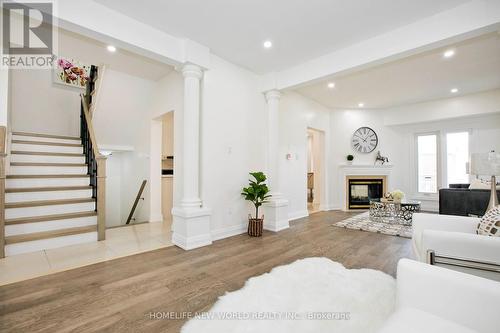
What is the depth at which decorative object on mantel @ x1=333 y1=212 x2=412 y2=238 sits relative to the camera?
13.6ft

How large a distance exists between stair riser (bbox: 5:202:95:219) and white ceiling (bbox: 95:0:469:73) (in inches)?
119

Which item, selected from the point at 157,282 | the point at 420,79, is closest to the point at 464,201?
the point at 420,79

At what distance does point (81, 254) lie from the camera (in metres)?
3.04

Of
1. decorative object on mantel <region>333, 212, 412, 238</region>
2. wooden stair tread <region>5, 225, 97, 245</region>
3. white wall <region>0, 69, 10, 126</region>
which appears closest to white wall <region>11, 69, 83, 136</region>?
white wall <region>0, 69, 10, 126</region>

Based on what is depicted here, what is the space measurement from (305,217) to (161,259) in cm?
371

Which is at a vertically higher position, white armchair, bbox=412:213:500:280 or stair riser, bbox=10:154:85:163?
stair riser, bbox=10:154:85:163

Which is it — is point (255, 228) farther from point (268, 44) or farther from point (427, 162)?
point (427, 162)

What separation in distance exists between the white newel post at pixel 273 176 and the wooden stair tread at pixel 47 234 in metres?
2.97

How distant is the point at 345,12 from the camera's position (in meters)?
2.83

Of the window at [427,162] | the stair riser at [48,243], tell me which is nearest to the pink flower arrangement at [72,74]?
the stair riser at [48,243]

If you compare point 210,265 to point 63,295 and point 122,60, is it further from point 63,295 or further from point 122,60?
point 122,60

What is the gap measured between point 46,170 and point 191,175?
9.32 ft

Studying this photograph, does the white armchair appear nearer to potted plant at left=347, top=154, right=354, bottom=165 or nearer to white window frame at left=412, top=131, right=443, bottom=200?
potted plant at left=347, top=154, right=354, bottom=165

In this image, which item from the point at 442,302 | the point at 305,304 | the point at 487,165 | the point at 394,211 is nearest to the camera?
the point at 442,302
